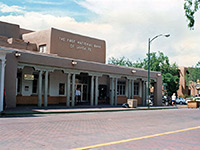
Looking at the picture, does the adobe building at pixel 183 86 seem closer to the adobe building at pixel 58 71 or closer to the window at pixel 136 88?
the adobe building at pixel 58 71

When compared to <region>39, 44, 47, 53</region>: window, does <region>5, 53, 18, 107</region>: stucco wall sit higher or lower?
lower

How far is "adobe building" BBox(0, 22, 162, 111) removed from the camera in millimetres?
21344

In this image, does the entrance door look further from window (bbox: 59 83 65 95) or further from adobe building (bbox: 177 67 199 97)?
adobe building (bbox: 177 67 199 97)

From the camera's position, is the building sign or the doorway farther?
the doorway

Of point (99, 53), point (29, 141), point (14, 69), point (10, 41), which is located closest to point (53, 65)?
Result: point (14, 69)

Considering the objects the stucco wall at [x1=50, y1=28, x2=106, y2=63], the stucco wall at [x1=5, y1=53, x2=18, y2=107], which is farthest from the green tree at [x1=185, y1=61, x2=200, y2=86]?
the stucco wall at [x1=5, y1=53, x2=18, y2=107]

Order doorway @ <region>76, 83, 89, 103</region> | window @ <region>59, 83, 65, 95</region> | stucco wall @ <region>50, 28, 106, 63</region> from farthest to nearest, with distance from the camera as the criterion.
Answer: doorway @ <region>76, 83, 89, 103</region>, stucco wall @ <region>50, 28, 106, 63</region>, window @ <region>59, 83, 65, 95</region>

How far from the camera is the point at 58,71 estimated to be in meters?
27.6

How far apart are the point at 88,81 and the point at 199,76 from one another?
1589 inches

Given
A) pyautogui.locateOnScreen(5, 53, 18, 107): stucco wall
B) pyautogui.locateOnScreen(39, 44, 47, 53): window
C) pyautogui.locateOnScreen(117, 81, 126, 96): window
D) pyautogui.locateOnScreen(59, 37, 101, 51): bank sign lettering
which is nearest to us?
pyautogui.locateOnScreen(5, 53, 18, 107): stucco wall

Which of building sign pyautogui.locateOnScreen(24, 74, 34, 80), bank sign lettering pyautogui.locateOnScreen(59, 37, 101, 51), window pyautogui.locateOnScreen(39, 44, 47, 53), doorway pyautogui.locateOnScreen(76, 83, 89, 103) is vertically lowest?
doorway pyautogui.locateOnScreen(76, 83, 89, 103)

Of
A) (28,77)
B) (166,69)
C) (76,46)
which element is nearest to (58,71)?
(76,46)

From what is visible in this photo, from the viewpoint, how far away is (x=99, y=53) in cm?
3334

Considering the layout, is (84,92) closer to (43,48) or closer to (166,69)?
(43,48)
